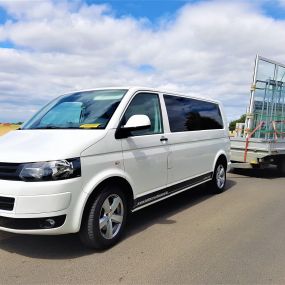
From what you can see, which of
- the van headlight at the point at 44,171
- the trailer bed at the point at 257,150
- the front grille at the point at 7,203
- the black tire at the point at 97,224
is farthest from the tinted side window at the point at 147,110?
the trailer bed at the point at 257,150

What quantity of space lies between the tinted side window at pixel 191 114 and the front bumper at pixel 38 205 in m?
2.42

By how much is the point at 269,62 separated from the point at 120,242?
9.43 metres

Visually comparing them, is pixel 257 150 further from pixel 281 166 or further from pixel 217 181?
pixel 217 181

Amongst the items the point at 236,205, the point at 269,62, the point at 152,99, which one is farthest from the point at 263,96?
the point at 152,99

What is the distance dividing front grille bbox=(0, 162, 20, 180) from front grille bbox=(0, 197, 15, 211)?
0.71 ft

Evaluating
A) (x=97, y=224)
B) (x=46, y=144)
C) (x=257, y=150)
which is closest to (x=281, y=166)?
(x=257, y=150)

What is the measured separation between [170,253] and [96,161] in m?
1.38

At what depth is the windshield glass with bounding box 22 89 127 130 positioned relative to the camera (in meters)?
4.62

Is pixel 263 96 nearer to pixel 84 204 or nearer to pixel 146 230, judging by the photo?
pixel 146 230

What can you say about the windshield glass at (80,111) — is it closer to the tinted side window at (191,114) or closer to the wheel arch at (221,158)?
the tinted side window at (191,114)

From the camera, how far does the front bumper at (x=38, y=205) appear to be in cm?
368

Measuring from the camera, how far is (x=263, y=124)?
1177 centimetres

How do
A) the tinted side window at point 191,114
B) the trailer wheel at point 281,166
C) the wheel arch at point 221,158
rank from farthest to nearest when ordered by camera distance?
the trailer wheel at point 281,166 < the wheel arch at point 221,158 < the tinted side window at point 191,114

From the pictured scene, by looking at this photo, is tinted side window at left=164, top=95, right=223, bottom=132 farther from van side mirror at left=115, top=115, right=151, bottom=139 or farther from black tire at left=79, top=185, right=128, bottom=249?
black tire at left=79, top=185, right=128, bottom=249
